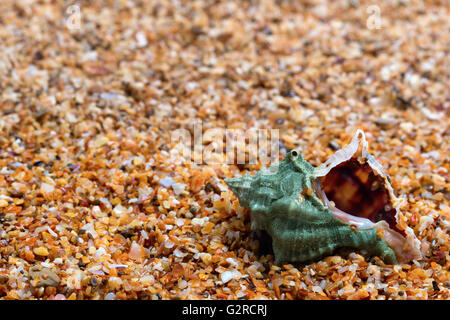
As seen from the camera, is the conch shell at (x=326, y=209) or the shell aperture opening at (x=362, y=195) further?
the shell aperture opening at (x=362, y=195)

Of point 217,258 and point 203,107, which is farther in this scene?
point 203,107

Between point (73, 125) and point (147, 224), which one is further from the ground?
point (73, 125)

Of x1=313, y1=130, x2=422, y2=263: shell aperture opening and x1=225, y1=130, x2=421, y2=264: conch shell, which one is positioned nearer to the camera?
x1=225, y1=130, x2=421, y2=264: conch shell

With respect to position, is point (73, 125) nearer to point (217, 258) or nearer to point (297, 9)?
point (217, 258)

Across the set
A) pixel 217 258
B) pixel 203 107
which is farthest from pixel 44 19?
pixel 217 258

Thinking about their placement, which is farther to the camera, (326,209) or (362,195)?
(362,195)
